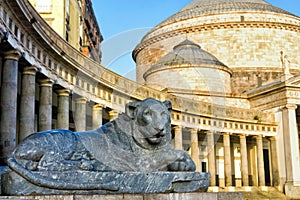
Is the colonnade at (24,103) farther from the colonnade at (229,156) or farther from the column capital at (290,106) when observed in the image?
the column capital at (290,106)

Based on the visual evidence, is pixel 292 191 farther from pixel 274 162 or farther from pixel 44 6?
pixel 44 6

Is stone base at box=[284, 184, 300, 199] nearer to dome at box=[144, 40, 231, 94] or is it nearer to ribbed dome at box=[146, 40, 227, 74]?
dome at box=[144, 40, 231, 94]

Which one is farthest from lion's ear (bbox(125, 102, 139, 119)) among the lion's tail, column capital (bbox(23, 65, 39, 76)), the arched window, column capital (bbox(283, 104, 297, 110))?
column capital (bbox(283, 104, 297, 110))

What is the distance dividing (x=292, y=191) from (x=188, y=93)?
12519mm

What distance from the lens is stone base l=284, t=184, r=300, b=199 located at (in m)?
36.9

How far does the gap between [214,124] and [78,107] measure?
54.9 ft

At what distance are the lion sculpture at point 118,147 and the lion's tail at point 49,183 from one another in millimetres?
164

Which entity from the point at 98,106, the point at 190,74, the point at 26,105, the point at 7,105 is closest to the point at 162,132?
the point at 7,105

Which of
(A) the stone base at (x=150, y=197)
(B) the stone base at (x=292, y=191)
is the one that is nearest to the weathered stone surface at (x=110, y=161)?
(A) the stone base at (x=150, y=197)

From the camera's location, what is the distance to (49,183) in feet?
19.4

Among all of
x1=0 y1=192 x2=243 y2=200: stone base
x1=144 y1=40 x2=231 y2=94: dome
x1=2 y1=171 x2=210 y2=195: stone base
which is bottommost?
x1=0 y1=192 x2=243 y2=200: stone base

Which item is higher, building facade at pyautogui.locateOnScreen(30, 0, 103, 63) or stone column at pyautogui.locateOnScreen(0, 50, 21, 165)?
building facade at pyautogui.locateOnScreen(30, 0, 103, 63)

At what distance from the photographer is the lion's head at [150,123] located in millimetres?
6727

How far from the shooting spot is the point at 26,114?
1806cm
